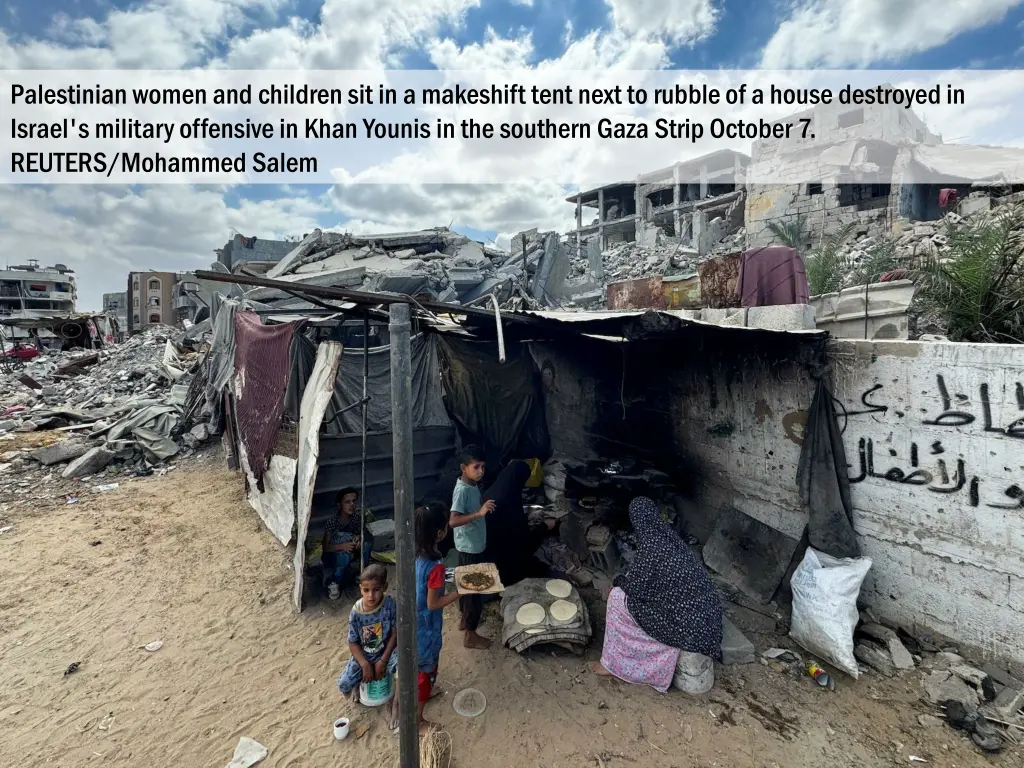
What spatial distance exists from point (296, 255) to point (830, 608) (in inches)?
448

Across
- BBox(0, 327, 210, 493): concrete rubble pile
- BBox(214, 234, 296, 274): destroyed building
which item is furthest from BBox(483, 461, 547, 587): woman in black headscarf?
BBox(214, 234, 296, 274): destroyed building

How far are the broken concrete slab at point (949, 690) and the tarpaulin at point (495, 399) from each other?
4.54 m

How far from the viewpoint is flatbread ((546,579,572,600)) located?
3.97 metres

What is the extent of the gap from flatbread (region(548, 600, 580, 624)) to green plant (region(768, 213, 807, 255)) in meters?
17.1

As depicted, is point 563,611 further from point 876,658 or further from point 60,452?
point 60,452

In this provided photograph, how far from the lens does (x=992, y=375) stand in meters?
3.13

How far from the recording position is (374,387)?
18.8 ft

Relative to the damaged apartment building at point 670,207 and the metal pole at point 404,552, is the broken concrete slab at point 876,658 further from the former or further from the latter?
the damaged apartment building at point 670,207

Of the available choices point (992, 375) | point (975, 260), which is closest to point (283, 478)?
point (992, 375)

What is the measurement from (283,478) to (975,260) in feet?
22.8

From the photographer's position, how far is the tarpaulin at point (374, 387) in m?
5.29

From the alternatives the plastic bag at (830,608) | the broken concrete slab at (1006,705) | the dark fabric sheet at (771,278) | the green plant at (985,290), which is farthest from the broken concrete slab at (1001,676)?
the dark fabric sheet at (771,278)

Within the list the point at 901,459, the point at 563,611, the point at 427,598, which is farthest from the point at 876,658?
the point at 427,598

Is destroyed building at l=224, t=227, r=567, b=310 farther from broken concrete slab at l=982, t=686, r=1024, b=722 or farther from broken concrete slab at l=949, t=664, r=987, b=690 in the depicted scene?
broken concrete slab at l=982, t=686, r=1024, b=722
